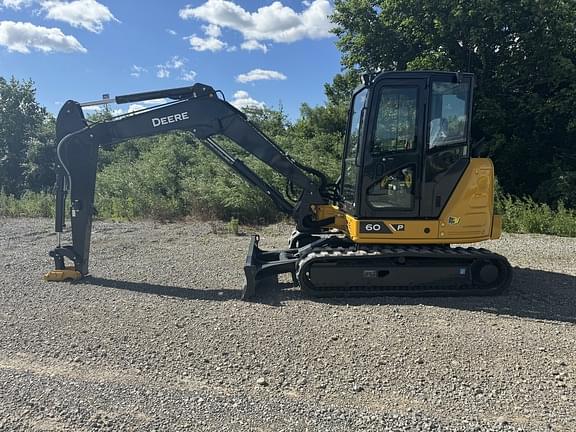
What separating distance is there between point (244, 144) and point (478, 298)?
12.7 feet

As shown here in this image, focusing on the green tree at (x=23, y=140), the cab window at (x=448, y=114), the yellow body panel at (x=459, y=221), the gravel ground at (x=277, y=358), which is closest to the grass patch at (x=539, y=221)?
the gravel ground at (x=277, y=358)

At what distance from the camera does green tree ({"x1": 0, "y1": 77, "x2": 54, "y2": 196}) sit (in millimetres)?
25156

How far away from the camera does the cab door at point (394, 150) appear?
5.55 metres

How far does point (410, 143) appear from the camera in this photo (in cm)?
562

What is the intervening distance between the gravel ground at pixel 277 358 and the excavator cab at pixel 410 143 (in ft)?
4.31

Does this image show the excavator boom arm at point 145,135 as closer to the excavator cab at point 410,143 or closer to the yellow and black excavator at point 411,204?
the yellow and black excavator at point 411,204

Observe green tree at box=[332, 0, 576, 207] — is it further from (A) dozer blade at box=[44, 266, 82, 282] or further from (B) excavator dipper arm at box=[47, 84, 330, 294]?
(A) dozer blade at box=[44, 266, 82, 282]

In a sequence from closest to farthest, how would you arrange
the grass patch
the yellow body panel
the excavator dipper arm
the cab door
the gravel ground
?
1. the gravel ground
2. the cab door
3. the yellow body panel
4. the excavator dipper arm
5. the grass patch

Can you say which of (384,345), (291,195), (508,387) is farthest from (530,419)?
(291,195)

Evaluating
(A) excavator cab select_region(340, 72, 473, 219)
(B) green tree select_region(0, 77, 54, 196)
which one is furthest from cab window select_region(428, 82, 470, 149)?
(B) green tree select_region(0, 77, 54, 196)

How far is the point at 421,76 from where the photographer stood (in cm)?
554

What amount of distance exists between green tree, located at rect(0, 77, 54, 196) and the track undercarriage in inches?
931

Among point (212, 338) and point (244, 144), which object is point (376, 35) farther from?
point (212, 338)

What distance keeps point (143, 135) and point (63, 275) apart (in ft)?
7.99
